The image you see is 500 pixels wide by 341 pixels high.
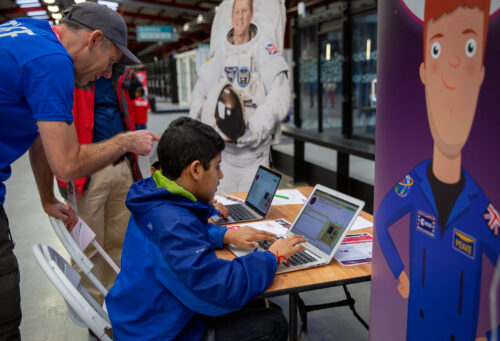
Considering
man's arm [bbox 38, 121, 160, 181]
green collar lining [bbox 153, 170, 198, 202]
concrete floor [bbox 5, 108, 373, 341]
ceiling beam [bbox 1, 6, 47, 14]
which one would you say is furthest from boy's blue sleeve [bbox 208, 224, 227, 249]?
ceiling beam [bbox 1, 6, 47, 14]

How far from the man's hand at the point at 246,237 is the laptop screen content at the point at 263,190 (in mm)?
Answer: 448

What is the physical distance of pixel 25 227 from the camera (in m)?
4.30

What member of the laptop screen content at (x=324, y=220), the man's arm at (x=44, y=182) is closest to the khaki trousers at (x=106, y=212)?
the man's arm at (x=44, y=182)

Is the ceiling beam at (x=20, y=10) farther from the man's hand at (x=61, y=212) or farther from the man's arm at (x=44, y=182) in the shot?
the man's hand at (x=61, y=212)

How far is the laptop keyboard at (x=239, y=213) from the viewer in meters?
2.13

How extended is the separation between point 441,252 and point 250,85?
7.70 feet

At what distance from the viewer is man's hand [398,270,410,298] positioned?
1.10 m

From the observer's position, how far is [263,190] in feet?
7.23

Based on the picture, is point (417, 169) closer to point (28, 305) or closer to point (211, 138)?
point (211, 138)

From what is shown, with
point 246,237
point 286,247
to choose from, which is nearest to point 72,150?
point 246,237

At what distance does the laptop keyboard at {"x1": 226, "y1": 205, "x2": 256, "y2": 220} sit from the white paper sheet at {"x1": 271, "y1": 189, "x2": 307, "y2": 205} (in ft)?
0.62

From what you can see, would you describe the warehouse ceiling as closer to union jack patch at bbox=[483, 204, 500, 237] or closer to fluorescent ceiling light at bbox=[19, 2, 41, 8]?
fluorescent ceiling light at bbox=[19, 2, 41, 8]

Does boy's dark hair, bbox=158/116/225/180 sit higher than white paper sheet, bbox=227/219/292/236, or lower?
higher

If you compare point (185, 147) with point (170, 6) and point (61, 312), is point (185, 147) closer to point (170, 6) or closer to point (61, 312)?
point (61, 312)
